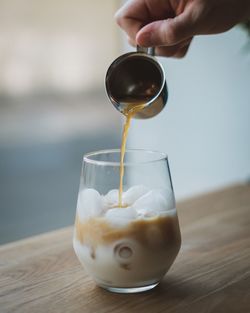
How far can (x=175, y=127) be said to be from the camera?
2689 mm

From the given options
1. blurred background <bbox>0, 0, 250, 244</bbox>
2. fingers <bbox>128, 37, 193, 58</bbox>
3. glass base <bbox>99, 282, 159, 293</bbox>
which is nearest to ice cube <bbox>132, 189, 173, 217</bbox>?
glass base <bbox>99, 282, 159, 293</bbox>

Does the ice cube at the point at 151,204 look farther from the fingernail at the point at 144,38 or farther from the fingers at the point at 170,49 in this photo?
the fingers at the point at 170,49

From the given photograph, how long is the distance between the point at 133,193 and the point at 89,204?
0.06 meters

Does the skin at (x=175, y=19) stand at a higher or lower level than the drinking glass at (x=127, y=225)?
higher

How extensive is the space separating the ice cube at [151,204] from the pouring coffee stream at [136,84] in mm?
187

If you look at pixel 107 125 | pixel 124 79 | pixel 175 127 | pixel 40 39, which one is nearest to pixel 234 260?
pixel 124 79

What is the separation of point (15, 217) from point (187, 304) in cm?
209

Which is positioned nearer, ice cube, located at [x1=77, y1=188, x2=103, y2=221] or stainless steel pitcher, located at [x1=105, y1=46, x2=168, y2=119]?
ice cube, located at [x1=77, y1=188, x2=103, y2=221]

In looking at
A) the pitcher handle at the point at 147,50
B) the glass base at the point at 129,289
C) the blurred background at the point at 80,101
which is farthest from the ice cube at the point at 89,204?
the blurred background at the point at 80,101

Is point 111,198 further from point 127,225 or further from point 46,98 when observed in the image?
point 46,98

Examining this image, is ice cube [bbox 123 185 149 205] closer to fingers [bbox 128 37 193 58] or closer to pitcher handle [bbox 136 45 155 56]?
pitcher handle [bbox 136 45 155 56]

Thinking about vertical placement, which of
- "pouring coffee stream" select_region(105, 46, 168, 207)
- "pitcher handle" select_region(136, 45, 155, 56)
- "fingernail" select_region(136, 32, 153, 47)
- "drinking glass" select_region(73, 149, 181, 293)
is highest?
"fingernail" select_region(136, 32, 153, 47)

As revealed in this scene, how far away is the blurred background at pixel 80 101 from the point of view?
262 cm

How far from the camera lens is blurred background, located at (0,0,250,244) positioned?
262 cm
